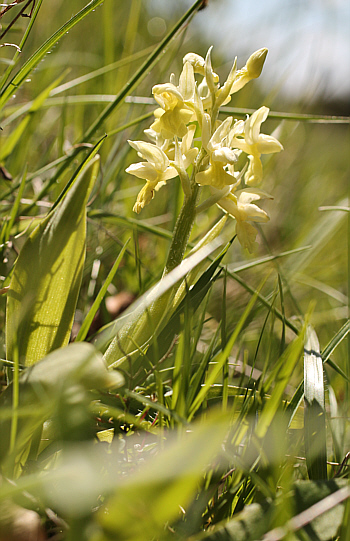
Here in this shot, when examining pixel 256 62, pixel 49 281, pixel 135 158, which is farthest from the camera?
pixel 135 158

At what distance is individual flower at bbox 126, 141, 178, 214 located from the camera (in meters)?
0.56

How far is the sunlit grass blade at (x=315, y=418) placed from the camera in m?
0.39

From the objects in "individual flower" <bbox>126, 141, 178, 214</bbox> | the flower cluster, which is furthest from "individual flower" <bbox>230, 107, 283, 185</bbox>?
"individual flower" <bbox>126, 141, 178, 214</bbox>

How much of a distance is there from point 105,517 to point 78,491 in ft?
0.10

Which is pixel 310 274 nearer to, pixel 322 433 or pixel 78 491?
pixel 322 433

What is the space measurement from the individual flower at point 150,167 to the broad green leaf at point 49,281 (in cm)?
8

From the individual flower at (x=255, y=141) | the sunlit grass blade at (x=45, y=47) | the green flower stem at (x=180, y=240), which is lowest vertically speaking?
the green flower stem at (x=180, y=240)

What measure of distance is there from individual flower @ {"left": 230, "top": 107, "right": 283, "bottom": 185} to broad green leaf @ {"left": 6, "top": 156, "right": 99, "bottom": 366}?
24cm

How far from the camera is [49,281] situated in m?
0.48

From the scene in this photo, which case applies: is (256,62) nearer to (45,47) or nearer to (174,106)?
(174,106)

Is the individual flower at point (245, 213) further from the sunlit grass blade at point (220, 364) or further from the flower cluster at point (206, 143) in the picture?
the sunlit grass blade at point (220, 364)

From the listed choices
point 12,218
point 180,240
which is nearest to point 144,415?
point 180,240

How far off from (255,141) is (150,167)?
0.53 feet

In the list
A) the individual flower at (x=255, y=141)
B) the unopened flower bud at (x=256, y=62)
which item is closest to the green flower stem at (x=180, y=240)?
the individual flower at (x=255, y=141)
